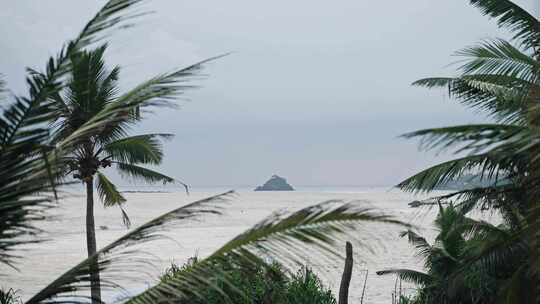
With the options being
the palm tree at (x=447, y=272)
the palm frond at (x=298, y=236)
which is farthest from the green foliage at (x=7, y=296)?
the palm tree at (x=447, y=272)

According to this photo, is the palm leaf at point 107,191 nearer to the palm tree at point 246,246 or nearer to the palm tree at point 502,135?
the palm tree at point 502,135

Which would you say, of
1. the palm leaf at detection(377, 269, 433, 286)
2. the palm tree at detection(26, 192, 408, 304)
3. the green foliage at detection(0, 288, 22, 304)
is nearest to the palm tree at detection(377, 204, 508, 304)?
the palm leaf at detection(377, 269, 433, 286)

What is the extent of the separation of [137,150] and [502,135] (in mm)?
9666

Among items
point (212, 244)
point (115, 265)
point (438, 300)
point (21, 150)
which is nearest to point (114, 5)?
point (21, 150)

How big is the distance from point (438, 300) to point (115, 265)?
12.1 meters

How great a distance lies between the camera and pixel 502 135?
14.4 ft

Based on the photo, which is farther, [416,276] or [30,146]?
[416,276]

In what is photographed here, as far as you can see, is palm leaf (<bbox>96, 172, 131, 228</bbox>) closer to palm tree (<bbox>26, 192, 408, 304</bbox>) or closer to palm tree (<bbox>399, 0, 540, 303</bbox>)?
palm tree (<bbox>399, 0, 540, 303</bbox>)

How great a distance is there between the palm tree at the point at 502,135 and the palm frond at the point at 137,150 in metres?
5.60

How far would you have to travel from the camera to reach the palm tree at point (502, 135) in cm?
484

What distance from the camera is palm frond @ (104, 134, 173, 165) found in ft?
42.1

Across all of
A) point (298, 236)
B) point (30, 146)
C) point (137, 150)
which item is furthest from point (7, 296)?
point (137, 150)

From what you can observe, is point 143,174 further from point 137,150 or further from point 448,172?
point 448,172

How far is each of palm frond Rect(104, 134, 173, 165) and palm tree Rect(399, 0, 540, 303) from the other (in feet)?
18.4
